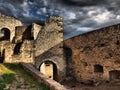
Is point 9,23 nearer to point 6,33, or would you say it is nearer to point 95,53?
point 6,33

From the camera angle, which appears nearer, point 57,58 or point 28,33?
point 57,58

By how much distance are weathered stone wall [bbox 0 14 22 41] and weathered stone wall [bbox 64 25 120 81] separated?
6.07 m

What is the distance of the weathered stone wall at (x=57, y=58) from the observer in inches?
690

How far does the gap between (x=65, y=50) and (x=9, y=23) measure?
6.31 metres

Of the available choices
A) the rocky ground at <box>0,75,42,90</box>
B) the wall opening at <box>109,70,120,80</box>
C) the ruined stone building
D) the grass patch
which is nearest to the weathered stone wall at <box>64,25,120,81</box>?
the ruined stone building

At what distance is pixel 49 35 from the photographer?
18188mm

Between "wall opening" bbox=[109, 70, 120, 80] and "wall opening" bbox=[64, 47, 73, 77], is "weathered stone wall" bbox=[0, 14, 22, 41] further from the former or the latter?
"wall opening" bbox=[109, 70, 120, 80]

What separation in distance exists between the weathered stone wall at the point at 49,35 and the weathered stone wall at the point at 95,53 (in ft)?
3.60

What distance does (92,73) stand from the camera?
601 inches

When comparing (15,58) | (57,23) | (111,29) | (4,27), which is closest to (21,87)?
(15,58)

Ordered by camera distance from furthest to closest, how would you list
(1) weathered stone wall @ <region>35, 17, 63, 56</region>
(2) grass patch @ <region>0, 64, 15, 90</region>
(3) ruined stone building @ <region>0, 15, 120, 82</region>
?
(1) weathered stone wall @ <region>35, 17, 63, 56</region> < (3) ruined stone building @ <region>0, 15, 120, 82</region> < (2) grass patch @ <region>0, 64, 15, 90</region>

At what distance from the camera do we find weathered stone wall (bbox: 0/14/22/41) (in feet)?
65.5

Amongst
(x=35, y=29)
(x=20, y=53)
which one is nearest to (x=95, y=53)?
(x=20, y=53)

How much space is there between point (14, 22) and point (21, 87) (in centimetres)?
1135
